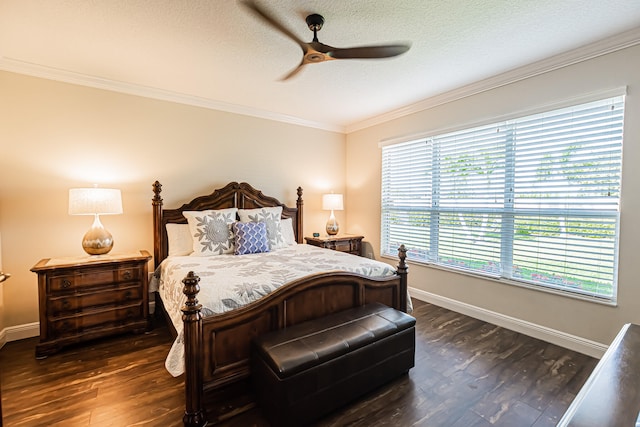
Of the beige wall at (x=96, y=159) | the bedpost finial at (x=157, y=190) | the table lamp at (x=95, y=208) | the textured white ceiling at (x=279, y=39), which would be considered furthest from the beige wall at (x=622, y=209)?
the table lamp at (x=95, y=208)

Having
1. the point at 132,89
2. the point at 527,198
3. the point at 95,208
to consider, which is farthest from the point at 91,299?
the point at 527,198

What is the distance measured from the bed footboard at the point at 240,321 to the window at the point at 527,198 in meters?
1.56

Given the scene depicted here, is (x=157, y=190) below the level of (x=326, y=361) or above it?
above

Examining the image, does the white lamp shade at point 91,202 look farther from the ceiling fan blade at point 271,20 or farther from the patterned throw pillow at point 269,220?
the ceiling fan blade at point 271,20

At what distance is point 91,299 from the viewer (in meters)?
2.65

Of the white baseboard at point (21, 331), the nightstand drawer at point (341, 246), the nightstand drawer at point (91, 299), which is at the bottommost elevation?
the white baseboard at point (21, 331)

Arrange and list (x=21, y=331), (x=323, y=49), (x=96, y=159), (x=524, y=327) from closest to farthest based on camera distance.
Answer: (x=323, y=49)
(x=21, y=331)
(x=524, y=327)
(x=96, y=159)

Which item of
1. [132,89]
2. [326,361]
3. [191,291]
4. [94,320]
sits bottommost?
[94,320]

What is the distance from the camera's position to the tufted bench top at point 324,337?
1.63 metres

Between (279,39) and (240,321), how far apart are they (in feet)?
7.09

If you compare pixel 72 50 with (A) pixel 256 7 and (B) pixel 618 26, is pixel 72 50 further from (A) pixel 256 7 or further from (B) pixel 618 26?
(B) pixel 618 26

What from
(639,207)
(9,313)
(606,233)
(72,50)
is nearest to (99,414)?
(9,313)

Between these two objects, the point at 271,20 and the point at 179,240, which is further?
the point at 179,240

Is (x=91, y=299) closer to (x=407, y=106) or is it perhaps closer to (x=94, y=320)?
(x=94, y=320)
